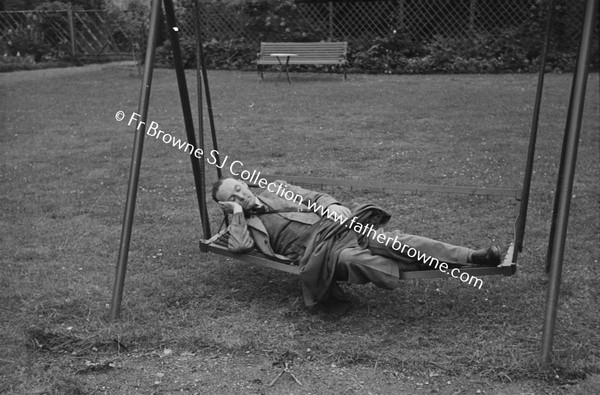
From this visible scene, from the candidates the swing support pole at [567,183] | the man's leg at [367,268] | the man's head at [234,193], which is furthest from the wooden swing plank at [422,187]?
the swing support pole at [567,183]

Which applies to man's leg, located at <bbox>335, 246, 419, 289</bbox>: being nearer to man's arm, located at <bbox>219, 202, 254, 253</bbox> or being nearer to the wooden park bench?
man's arm, located at <bbox>219, 202, 254, 253</bbox>

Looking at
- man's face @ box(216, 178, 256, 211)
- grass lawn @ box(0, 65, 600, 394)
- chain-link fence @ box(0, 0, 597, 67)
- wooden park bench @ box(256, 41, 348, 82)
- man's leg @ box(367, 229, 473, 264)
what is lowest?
grass lawn @ box(0, 65, 600, 394)

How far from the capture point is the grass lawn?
11.5ft

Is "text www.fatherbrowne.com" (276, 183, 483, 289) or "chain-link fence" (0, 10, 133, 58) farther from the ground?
"chain-link fence" (0, 10, 133, 58)

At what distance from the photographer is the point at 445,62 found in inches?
603

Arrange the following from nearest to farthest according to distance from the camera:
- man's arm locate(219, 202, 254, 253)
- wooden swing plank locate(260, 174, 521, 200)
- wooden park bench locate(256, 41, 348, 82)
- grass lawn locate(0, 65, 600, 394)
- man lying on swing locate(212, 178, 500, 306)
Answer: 1. grass lawn locate(0, 65, 600, 394)
2. man lying on swing locate(212, 178, 500, 306)
3. man's arm locate(219, 202, 254, 253)
4. wooden swing plank locate(260, 174, 521, 200)
5. wooden park bench locate(256, 41, 348, 82)

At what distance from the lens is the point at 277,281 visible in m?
4.66

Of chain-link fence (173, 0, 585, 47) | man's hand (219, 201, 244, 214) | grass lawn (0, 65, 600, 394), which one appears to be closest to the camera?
grass lawn (0, 65, 600, 394)

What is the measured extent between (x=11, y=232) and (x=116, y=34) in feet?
54.5

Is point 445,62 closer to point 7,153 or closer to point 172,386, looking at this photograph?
point 7,153

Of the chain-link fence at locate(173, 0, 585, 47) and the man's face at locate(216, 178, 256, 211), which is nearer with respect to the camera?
the man's face at locate(216, 178, 256, 211)

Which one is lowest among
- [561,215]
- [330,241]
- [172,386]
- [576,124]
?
[172,386]

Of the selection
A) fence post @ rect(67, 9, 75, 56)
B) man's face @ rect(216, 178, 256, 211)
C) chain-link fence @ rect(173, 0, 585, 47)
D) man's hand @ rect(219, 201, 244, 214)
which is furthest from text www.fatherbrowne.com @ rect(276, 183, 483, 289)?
fence post @ rect(67, 9, 75, 56)

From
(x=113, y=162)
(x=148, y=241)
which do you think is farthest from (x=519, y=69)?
(x=148, y=241)
